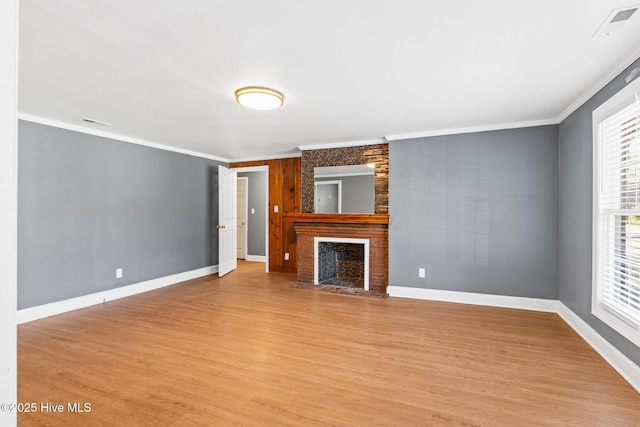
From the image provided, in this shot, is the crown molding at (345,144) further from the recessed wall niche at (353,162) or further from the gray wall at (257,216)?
→ the gray wall at (257,216)

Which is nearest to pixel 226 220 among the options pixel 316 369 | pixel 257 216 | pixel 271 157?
pixel 271 157

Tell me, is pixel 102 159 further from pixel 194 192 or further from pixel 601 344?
pixel 601 344

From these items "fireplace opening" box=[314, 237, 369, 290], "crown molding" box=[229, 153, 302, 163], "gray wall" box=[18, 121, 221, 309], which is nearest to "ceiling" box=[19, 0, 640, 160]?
"gray wall" box=[18, 121, 221, 309]

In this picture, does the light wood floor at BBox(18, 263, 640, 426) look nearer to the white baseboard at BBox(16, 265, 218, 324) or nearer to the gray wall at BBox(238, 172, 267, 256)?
the white baseboard at BBox(16, 265, 218, 324)

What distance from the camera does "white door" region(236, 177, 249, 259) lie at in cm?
791

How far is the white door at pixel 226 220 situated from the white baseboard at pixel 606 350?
511cm

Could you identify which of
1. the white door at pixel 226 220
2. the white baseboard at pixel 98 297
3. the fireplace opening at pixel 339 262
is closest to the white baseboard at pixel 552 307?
the fireplace opening at pixel 339 262

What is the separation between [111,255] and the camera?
433cm

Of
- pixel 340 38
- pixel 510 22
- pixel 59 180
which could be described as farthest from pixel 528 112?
pixel 59 180

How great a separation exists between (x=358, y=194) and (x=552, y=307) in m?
2.84

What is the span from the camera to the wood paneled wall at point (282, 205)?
19.6ft

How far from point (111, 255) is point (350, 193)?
11.7 feet

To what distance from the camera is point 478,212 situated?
4086mm

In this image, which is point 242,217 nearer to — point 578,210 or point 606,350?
point 578,210
